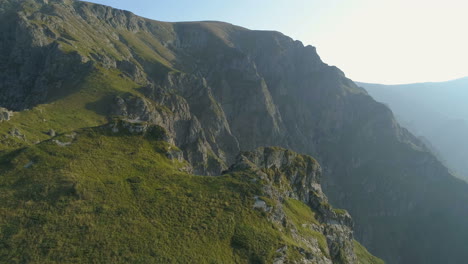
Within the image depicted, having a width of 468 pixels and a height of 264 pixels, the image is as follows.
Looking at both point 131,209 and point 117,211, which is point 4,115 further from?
point 131,209

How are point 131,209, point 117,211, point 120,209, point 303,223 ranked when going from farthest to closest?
point 303,223
point 131,209
point 120,209
point 117,211

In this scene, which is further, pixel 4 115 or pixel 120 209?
pixel 4 115

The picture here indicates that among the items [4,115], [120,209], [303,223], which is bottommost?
[303,223]

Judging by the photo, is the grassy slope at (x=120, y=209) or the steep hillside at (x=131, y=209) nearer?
the grassy slope at (x=120, y=209)

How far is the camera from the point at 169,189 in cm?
4278

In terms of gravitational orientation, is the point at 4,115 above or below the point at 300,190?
above

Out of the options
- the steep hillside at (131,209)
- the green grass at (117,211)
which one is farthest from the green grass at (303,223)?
the green grass at (117,211)

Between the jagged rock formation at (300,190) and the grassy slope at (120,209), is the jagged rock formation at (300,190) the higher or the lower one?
the lower one

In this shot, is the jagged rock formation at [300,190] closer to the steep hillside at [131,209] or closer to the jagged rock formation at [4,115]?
the steep hillside at [131,209]

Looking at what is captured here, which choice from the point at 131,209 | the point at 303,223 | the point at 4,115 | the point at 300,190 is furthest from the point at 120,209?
the point at 4,115

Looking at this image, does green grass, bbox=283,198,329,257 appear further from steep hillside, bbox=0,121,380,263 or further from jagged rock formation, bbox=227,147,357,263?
jagged rock formation, bbox=227,147,357,263

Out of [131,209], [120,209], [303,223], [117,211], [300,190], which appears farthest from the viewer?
[300,190]

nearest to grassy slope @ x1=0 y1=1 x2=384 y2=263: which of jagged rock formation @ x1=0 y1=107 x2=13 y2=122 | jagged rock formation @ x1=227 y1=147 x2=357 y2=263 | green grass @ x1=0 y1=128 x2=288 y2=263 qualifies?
green grass @ x1=0 y1=128 x2=288 y2=263

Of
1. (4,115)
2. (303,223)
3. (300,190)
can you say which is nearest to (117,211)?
(303,223)
